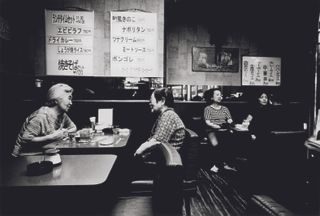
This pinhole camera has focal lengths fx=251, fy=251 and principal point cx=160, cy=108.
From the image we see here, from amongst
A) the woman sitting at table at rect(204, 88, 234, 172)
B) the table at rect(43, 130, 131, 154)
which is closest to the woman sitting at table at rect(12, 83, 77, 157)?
the table at rect(43, 130, 131, 154)

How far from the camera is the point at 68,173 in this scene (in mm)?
1674

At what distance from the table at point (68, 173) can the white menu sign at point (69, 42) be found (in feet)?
8.55

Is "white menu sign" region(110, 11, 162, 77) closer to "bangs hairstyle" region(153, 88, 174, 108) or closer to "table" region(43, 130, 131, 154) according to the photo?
"bangs hairstyle" region(153, 88, 174, 108)

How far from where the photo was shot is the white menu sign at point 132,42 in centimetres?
440

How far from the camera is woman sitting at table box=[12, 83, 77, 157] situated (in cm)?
262

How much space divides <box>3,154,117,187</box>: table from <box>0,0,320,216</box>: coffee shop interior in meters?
0.01

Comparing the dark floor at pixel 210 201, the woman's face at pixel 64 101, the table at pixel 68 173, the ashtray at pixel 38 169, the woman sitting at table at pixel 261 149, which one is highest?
the woman's face at pixel 64 101

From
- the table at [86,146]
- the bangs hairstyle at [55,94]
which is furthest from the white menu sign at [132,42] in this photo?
the table at [86,146]

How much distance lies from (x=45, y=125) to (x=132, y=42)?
225cm

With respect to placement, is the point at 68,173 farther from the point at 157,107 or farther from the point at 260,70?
the point at 260,70

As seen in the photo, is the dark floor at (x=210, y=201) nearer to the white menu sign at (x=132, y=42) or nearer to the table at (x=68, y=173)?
the table at (x=68, y=173)

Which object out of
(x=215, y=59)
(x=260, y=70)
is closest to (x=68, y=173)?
(x=215, y=59)

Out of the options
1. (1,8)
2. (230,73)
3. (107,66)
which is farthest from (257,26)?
(1,8)

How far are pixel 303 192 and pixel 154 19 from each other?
145 inches
